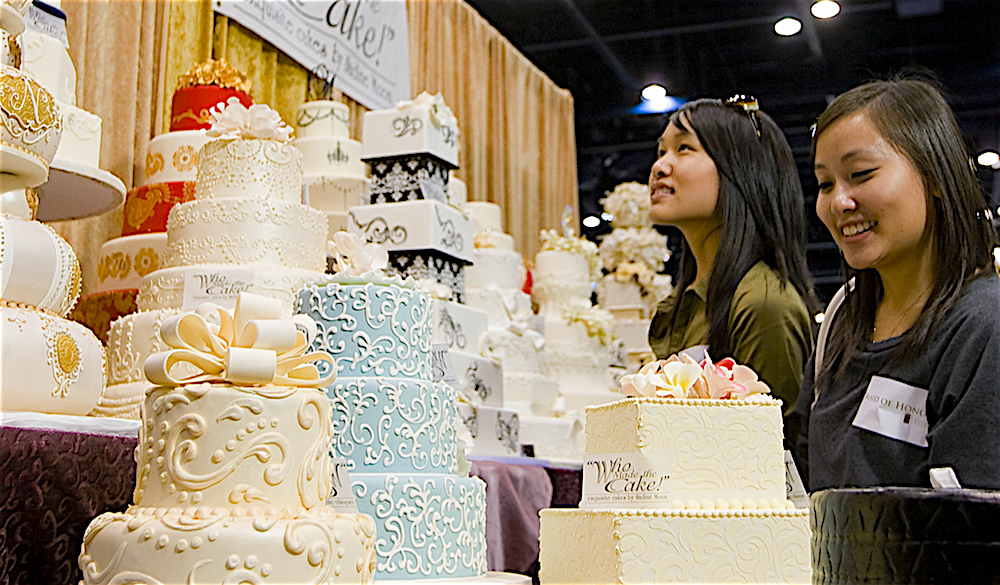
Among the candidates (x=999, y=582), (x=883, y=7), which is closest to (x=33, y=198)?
(x=999, y=582)

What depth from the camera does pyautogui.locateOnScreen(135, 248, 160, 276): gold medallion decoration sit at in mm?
2486

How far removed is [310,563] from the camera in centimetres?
97

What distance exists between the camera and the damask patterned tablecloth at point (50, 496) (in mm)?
1234

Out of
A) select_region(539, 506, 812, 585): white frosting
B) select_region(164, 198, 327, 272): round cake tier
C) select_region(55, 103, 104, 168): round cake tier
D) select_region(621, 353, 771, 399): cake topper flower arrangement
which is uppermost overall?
select_region(55, 103, 104, 168): round cake tier

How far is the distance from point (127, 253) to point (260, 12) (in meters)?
1.70

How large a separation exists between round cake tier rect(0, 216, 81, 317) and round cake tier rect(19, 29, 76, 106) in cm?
76

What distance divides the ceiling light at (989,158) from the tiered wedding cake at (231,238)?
21.5 feet

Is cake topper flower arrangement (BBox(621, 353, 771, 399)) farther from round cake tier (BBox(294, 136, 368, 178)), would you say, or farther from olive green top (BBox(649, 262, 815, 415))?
round cake tier (BBox(294, 136, 368, 178))

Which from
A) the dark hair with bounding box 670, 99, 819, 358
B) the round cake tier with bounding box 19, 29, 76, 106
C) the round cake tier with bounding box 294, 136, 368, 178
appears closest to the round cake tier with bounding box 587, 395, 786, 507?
the dark hair with bounding box 670, 99, 819, 358

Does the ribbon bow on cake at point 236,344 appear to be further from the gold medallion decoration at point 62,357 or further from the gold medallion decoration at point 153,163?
the gold medallion decoration at point 153,163

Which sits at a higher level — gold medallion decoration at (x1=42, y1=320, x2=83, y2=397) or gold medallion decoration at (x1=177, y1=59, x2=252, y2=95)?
gold medallion decoration at (x1=177, y1=59, x2=252, y2=95)

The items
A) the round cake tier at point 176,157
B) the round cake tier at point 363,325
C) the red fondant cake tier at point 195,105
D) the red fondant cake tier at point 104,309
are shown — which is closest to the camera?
the round cake tier at point 363,325

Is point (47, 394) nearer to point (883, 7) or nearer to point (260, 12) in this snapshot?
point (260, 12)

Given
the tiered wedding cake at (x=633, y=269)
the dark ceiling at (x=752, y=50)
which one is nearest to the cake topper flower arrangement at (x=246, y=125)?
the tiered wedding cake at (x=633, y=269)
